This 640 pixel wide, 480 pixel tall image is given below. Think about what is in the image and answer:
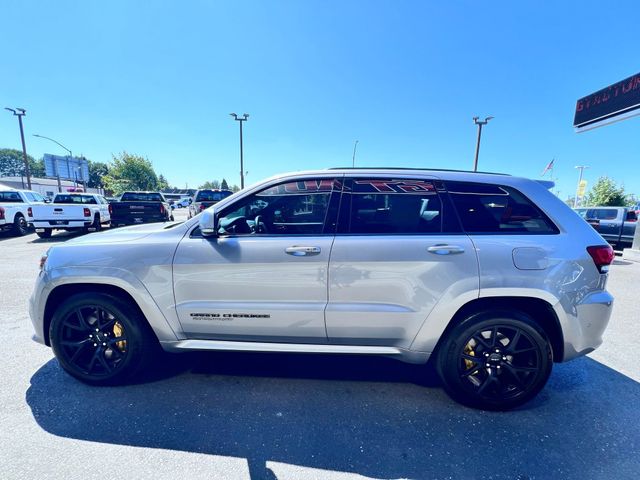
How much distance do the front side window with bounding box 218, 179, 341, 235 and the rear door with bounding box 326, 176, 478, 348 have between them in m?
0.18

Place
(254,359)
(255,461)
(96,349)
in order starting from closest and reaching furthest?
(255,461) < (96,349) < (254,359)

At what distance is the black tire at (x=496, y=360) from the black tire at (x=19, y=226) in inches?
631

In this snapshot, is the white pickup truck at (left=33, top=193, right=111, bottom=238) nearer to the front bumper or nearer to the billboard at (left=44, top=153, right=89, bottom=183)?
the front bumper

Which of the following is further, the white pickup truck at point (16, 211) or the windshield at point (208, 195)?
the windshield at point (208, 195)

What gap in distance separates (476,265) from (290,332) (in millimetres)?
1557

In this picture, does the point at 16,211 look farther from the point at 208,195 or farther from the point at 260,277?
the point at 260,277

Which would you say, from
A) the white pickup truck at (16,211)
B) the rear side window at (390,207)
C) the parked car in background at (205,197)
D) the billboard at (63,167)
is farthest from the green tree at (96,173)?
the rear side window at (390,207)

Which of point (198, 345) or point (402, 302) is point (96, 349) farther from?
point (402, 302)

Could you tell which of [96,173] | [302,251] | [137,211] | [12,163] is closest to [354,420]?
[302,251]

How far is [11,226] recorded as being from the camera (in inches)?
449

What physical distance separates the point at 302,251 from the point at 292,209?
0.58 metres

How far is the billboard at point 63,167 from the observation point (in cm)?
4419

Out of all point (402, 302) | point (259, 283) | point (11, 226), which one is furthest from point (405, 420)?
point (11, 226)

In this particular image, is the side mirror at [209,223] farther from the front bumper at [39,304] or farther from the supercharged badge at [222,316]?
the front bumper at [39,304]
